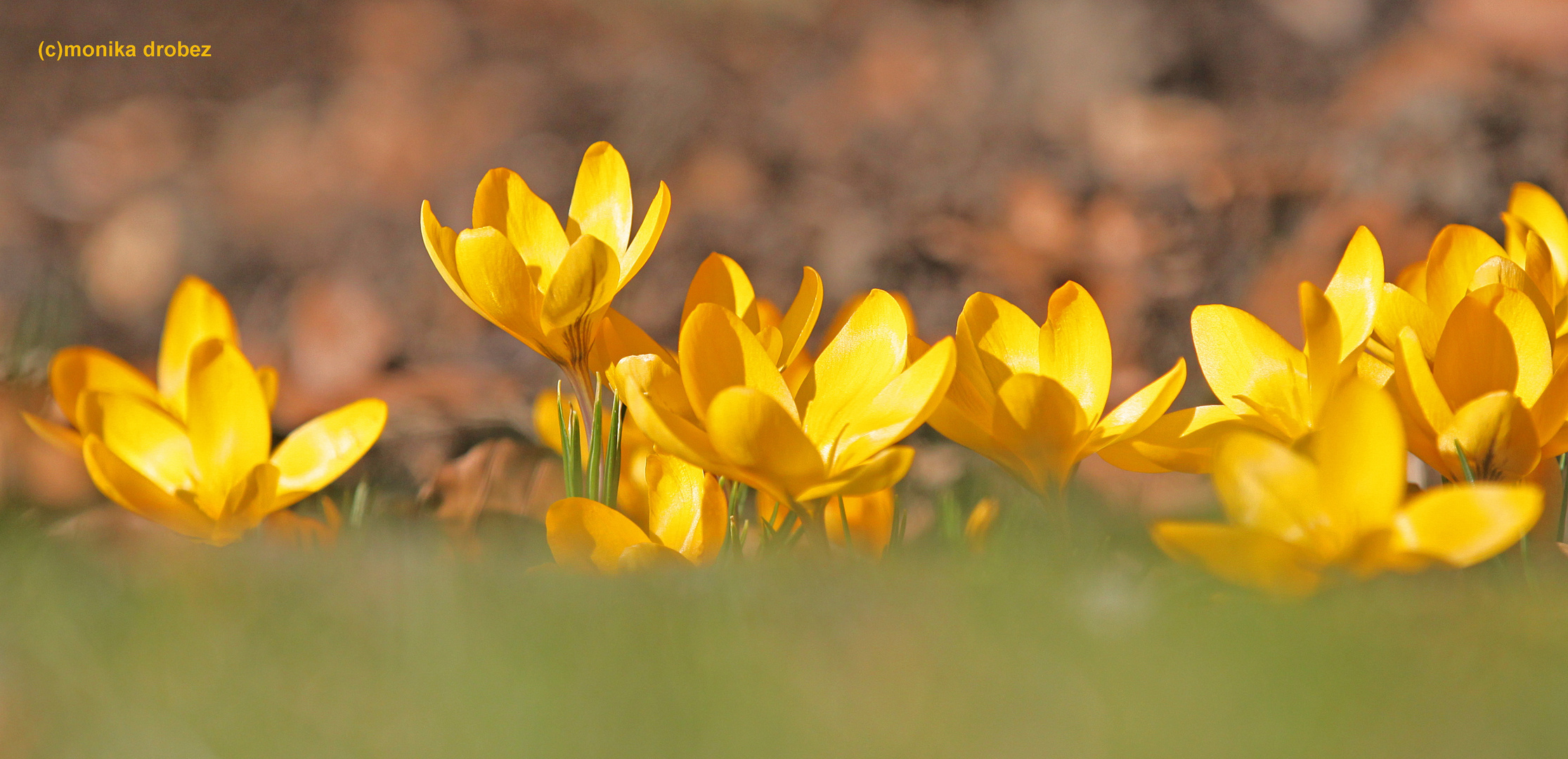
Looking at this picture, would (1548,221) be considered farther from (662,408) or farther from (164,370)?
(164,370)

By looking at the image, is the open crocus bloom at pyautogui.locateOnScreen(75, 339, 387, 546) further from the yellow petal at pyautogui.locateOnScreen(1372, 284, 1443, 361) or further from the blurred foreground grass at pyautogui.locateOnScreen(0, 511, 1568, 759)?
the yellow petal at pyautogui.locateOnScreen(1372, 284, 1443, 361)

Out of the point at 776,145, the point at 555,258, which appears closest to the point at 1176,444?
the point at 555,258

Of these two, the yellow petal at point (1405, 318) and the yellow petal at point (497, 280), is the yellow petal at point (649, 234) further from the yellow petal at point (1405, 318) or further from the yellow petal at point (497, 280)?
the yellow petal at point (1405, 318)

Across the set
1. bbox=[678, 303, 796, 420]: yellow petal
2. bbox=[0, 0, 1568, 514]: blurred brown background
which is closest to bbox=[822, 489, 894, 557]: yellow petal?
bbox=[678, 303, 796, 420]: yellow petal

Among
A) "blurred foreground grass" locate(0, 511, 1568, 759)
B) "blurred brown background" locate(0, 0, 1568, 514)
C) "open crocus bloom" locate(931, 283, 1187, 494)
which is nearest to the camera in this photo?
"blurred foreground grass" locate(0, 511, 1568, 759)

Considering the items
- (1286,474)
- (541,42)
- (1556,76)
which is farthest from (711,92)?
(1286,474)
